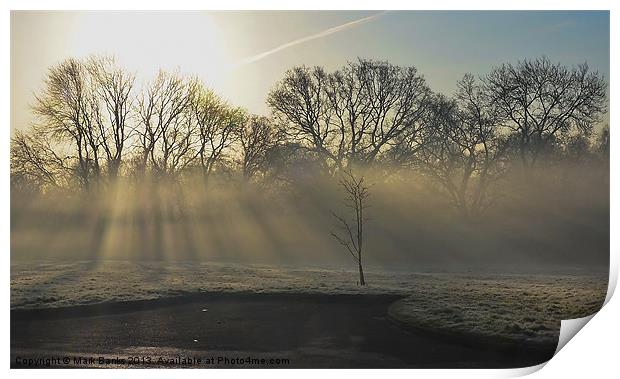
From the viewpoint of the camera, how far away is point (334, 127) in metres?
9.48

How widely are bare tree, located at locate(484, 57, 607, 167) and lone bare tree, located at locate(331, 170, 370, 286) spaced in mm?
2114

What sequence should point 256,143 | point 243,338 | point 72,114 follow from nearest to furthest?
point 243,338
point 72,114
point 256,143

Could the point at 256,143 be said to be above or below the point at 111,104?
below

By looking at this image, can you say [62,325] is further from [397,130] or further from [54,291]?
[397,130]

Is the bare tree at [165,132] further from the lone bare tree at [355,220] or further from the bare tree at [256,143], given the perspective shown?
the lone bare tree at [355,220]

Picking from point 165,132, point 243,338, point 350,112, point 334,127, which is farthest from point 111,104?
point 243,338

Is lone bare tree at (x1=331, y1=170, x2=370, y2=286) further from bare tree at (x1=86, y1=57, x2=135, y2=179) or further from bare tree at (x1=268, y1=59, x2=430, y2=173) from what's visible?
bare tree at (x1=86, y1=57, x2=135, y2=179)

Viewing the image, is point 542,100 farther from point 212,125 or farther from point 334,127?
point 212,125

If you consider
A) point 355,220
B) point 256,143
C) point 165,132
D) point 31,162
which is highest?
point 165,132

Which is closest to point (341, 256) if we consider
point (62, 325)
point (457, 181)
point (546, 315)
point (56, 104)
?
point (457, 181)

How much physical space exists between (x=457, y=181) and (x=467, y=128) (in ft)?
2.38

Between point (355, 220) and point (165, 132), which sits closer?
point (355, 220)

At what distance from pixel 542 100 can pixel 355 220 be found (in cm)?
293

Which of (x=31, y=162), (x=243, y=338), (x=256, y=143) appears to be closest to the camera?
(x=243, y=338)
